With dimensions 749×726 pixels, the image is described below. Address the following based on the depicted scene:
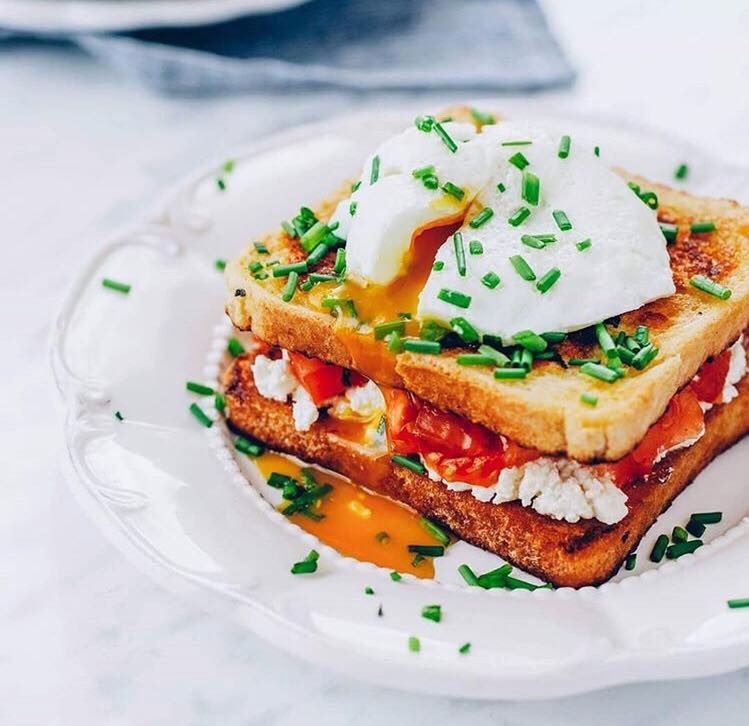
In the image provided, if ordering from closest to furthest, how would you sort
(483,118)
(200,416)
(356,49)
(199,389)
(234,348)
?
(200,416), (199,389), (234,348), (483,118), (356,49)

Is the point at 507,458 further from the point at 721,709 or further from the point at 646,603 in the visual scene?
the point at 721,709

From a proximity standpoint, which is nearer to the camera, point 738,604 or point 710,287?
point 738,604

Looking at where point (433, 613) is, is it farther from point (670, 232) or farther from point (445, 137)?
point (670, 232)

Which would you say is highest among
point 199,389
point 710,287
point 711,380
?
point 710,287

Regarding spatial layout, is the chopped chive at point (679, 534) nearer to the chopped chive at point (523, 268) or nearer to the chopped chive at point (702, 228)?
the chopped chive at point (523, 268)

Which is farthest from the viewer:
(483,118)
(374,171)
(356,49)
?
(356,49)

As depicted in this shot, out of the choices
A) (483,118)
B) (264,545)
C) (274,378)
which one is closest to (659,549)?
(264,545)

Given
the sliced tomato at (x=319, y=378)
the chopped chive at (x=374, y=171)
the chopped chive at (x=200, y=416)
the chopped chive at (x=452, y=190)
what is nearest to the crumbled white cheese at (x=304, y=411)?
the sliced tomato at (x=319, y=378)
